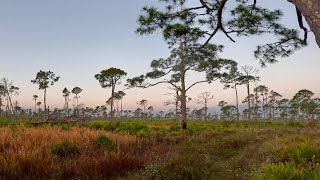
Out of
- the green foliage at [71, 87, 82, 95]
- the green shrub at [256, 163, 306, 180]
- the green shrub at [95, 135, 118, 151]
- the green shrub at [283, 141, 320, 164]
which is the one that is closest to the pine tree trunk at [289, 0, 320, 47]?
the green shrub at [256, 163, 306, 180]

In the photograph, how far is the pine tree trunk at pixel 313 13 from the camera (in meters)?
2.90

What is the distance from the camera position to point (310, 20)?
296 cm

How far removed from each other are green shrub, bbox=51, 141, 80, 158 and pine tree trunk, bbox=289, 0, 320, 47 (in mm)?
7121

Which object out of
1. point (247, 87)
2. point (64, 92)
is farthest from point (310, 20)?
point (64, 92)

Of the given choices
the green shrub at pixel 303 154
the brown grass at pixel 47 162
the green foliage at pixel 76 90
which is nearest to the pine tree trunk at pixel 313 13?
the green shrub at pixel 303 154

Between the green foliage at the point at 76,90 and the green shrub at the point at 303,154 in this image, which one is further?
the green foliage at the point at 76,90

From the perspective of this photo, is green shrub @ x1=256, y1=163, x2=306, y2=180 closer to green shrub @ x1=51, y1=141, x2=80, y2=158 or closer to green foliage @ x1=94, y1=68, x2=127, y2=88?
green shrub @ x1=51, y1=141, x2=80, y2=158

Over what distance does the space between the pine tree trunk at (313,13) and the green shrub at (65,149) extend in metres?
7.12

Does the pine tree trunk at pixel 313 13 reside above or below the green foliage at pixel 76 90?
below

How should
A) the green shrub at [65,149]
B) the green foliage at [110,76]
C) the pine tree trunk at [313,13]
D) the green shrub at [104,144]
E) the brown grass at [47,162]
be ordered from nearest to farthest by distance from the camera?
the pine tree trunk at [313,13]
the brown grass at [47,162]
the green shrub at [65,149]
the green shrub at [104,144]
the green foliage at [110,76]

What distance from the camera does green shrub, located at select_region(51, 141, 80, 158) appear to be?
8.73 m

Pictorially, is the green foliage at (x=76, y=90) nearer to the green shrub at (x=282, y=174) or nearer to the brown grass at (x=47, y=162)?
the brown grass at (x=47, y=162)

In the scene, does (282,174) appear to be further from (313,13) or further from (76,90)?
(76,90)

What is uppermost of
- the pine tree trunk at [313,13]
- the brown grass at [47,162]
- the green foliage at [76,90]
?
the green foliage at [76,90]
